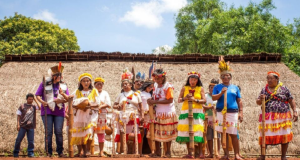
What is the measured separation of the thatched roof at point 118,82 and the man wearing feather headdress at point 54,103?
11.5 feet

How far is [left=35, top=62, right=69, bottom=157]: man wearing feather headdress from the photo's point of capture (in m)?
7.48

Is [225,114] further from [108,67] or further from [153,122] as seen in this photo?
[108,67]

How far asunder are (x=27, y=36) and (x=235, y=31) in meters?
16.4

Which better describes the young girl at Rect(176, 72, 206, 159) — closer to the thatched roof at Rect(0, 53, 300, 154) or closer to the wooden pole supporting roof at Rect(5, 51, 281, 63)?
the thatched roof at Rect(0, 53, 300, 154)

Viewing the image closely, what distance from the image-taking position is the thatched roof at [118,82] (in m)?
11.1

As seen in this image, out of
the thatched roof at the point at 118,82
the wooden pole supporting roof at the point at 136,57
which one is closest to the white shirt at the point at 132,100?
the thatched roof at the point at 118,82

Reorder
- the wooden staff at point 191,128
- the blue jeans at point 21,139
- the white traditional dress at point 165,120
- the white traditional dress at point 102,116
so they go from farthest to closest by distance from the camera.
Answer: the blue jeans at point 21,139 < the white traditional dress at point 102,116 < the white traditional dress at point 165,120 < the wooden staff at point 191,128

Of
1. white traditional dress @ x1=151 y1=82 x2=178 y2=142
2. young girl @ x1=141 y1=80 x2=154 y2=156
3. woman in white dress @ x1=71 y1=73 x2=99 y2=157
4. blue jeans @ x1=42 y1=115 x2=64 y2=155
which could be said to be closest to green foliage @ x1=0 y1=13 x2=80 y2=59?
young girl @ x1=141 y1=80 x2=154 y2=156

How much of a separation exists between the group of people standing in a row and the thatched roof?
11.1 ft

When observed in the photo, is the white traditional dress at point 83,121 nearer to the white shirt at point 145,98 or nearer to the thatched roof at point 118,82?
the white shirt at point 145,98

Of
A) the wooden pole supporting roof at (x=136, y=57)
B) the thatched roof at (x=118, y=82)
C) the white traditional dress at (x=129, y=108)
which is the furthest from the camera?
the wooden pole supporting roof at (x=136, y=57)

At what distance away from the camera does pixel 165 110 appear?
7262 mm

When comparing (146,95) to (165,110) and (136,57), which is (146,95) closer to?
(165,110)

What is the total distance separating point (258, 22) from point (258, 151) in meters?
16.4
